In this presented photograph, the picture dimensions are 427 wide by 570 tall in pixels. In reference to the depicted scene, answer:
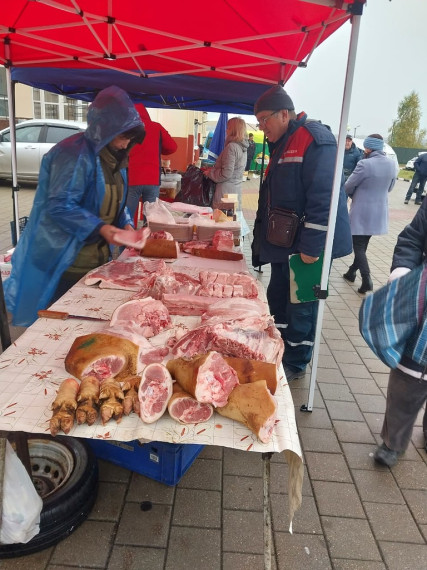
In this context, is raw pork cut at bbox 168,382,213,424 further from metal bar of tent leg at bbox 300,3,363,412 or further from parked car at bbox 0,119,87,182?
parked car at bbox 0,119,87,182

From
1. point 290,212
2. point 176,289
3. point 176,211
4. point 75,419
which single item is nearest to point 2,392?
point 75,419

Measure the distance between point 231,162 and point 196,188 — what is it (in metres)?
0.72

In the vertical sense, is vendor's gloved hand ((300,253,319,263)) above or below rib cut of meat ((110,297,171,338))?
above

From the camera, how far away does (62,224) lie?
9.37ft

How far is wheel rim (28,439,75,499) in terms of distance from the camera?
2.24m

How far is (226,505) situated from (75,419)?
1254 mm

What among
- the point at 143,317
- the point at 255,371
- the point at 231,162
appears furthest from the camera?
the point at 231,162

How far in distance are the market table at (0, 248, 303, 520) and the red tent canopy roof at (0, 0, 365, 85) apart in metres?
2.11

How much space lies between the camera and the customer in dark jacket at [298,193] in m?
3.04

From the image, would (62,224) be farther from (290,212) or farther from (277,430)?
(277,430)

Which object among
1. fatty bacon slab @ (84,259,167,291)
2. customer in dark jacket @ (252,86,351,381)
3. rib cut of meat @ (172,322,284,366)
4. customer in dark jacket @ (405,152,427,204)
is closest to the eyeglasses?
customer in dark jacket @ (252,86,351,381)

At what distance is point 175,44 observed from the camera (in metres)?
3.98

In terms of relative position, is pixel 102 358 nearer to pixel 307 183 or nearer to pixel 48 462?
pixel 48 462

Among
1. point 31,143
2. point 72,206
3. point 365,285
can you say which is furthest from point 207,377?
point 31,143
